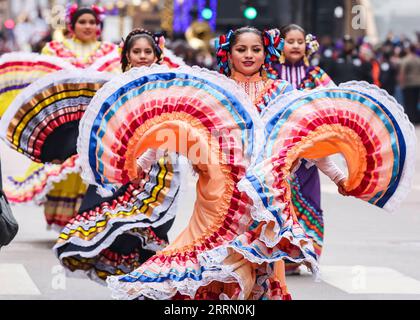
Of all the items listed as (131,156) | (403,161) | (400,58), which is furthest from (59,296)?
(400,58)

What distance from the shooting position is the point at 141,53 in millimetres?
9586

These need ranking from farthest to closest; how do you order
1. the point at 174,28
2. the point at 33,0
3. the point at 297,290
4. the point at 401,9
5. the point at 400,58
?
the point at 33,0
the point at 174,28
the point at 401,9
the point at 400,58
the point at 297,290

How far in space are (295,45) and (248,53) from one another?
2875 millimetres

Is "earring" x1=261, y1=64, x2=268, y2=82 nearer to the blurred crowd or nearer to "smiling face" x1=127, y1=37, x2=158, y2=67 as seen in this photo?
"smiling face" x1=127, y1=37, x2=158, y2=67

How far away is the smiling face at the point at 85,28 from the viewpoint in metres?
12.6

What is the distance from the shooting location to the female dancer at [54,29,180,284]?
8.62 m

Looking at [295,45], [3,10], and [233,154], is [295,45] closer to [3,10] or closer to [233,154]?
[233,154]

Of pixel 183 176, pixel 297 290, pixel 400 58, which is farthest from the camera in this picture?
pixel 400 58

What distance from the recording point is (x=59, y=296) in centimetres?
907

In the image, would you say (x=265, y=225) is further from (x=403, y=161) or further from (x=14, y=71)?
(x=14, y=71)

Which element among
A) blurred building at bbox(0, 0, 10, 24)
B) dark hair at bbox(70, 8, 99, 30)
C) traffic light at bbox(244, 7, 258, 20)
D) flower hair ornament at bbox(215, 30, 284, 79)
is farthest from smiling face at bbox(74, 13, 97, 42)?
blurred building at bbox(0, 0, 10, 24)

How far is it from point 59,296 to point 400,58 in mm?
21267

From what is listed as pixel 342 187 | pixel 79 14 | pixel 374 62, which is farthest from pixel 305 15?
pixel 342 187

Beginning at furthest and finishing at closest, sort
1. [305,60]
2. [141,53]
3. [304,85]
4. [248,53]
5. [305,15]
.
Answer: [305,15] → [305,60] → [304,85] → [141,53] → [248,53]
